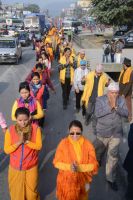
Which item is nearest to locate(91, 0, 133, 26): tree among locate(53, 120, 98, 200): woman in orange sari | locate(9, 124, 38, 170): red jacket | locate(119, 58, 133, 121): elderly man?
locate(119, 58, 133, 121): elderly man

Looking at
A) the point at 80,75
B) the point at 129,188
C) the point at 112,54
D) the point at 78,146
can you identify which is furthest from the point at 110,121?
the point at 112,54

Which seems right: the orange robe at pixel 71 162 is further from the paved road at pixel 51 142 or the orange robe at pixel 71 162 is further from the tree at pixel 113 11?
the tree at pixel 113 11

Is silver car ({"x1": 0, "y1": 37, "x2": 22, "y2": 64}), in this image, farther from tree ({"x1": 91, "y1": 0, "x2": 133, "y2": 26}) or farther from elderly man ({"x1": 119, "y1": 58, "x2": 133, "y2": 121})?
elderly man ({"x1": 119, "y1": 58, "x2": 133, "y2": 121})

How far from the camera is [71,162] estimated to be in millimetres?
5090

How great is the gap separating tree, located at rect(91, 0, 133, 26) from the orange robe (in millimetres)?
35770

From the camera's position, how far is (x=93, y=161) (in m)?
5.16

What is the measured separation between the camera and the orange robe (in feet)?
16.7

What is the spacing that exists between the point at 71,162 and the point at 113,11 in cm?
3634

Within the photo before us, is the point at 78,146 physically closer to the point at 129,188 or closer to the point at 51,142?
the point at 129,188

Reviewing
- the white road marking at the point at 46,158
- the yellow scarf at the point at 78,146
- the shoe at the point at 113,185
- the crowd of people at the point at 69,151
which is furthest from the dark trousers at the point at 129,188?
the white road marking at the point at 46,158

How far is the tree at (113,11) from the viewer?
1561 inches

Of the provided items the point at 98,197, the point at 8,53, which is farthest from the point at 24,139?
the point at 8,53

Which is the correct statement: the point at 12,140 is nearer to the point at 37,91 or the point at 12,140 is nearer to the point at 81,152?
the point at 81,152

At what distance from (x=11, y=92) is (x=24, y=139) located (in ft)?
34.9
